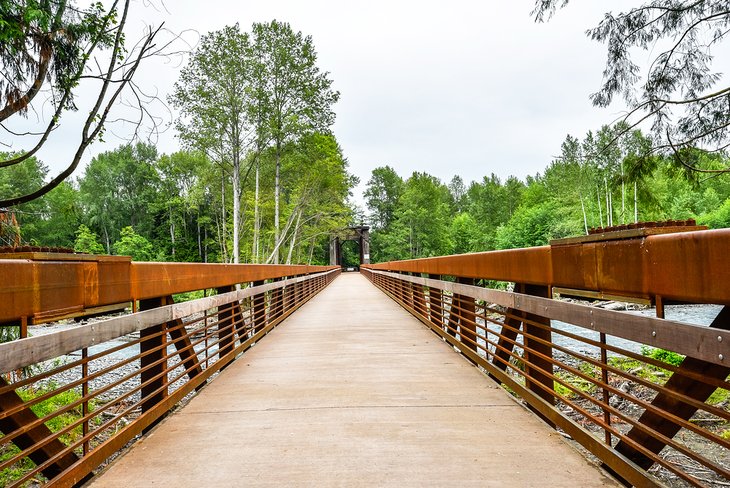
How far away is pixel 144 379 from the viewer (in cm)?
278

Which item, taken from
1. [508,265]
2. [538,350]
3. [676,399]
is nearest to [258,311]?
[508,265]

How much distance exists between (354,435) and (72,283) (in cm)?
152

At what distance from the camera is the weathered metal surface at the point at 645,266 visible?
122 cm

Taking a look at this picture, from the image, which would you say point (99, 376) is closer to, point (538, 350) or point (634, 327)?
point (538, 350)

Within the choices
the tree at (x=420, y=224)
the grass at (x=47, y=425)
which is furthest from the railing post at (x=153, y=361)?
the tree at (x=420, y=224)

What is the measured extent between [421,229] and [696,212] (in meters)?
27.2

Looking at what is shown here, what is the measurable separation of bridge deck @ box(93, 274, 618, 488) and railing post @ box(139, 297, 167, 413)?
0.56 feet

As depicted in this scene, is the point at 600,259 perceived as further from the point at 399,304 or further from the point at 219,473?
the point at 399,304

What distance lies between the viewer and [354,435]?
2.38 m

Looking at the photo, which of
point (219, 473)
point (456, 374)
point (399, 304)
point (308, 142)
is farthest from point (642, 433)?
point (308, 142)

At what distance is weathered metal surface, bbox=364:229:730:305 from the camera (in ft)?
4.00

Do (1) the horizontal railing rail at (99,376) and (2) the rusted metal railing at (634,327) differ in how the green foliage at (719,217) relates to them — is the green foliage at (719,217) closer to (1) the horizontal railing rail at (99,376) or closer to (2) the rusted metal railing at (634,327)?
(2) the rusted metal railing at (634,327)

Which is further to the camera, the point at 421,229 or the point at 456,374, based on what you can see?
the point at 421,229

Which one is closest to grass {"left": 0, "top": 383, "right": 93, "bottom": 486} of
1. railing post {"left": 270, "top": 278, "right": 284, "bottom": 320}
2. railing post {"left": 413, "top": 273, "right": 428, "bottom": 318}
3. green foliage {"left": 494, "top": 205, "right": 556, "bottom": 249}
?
railing post {"left": 270, "top": 278, "right": 284, "bottom": 320}
